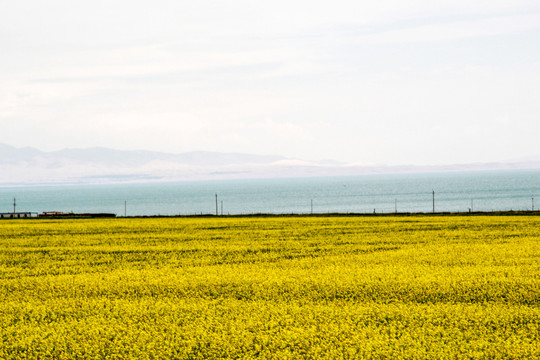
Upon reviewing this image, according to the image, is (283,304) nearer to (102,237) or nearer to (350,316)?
(350,316)

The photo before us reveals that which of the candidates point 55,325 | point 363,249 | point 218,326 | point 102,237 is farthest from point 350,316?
point 102,237

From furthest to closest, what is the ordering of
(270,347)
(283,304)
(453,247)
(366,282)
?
(453,247) < (366,282) < (283,304) < (270,347)

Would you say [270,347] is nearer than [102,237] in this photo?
Yes

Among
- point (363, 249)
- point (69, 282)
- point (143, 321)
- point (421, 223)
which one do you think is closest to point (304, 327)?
point (143, 321)

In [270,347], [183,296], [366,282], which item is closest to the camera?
[270,347]

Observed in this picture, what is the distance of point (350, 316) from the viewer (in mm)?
14430

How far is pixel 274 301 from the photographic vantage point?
16.5 meters

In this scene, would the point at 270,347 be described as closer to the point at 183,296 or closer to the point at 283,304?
the point at 283,304

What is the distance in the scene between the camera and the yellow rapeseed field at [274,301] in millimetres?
11977

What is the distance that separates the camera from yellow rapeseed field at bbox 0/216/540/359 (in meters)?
12.0

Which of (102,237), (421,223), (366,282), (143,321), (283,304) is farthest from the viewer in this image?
(421,223)

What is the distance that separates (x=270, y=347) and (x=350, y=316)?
3.08m

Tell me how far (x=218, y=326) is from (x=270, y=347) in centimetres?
197

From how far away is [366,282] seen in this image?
1905 cm
